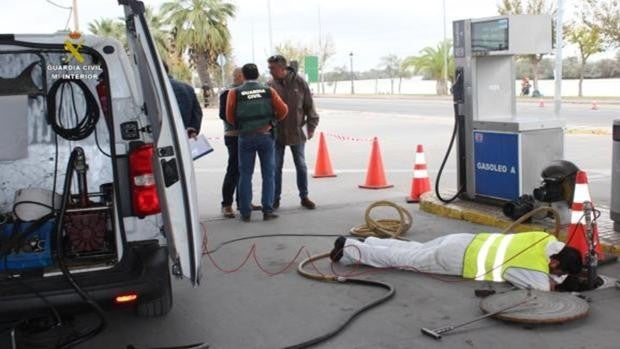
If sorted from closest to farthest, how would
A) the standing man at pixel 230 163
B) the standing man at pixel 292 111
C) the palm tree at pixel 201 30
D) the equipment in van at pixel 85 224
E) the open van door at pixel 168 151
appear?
the open van door at pixel 168 151, the equipment in van at pixel 85 224, the standing man at pixel 230 163, the standing man at pixel 292 111, the palm tree at pixel 201 30

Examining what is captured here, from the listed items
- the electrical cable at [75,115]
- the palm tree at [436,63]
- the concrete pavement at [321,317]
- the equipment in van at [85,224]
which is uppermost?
the palm tree at [436,63]

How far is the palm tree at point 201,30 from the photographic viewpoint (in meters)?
39.2

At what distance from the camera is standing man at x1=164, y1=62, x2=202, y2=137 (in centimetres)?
738

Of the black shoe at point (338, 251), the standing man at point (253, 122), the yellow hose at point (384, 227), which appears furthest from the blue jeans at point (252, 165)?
the black shoe at point (338, 251)

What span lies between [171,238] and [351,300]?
1.72 meters

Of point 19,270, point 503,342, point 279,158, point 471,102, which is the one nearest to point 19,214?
point 19,270

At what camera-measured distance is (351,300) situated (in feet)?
15.6

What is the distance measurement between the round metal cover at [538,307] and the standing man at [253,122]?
3542 mm

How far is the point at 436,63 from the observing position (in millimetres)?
54906

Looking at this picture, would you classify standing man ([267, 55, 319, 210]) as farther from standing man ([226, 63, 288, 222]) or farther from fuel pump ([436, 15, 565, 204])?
fuel pump ([436, 15, 565, 204])

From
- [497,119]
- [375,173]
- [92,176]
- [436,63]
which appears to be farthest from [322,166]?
[436,63]

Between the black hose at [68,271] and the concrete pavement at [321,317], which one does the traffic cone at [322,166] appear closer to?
the concrete pavement at [321,317]

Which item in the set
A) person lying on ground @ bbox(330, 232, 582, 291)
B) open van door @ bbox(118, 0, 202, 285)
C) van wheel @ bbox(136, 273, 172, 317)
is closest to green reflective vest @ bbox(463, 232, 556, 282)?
person lying on ground @ bbox(330, 232, 582, 291)

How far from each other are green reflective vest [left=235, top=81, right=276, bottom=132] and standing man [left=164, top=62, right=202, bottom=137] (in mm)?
528
